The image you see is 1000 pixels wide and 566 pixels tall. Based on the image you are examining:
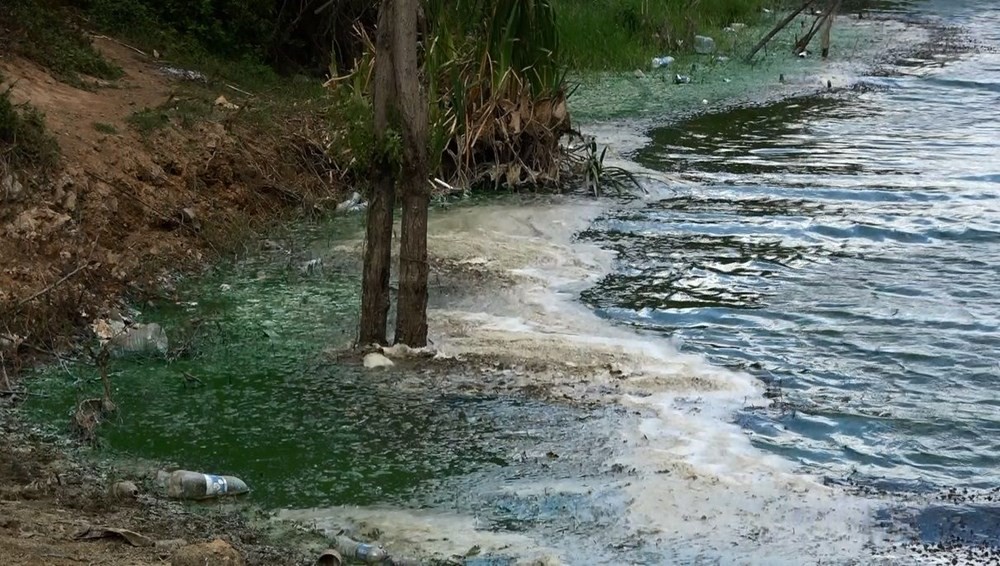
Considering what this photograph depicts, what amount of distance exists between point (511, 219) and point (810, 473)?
4683 millimetres

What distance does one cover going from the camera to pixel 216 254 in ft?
28.0

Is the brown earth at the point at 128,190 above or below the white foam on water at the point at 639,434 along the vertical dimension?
above

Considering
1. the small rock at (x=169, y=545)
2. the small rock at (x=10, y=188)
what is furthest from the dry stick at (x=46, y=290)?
the small rock at (x=169, y=545)

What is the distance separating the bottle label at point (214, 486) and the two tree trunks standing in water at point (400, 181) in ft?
5.48

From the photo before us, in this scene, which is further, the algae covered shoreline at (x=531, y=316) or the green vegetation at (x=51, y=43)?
the green vegetation at (x=51, y=43)

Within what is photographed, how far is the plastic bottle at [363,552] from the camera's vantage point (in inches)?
181

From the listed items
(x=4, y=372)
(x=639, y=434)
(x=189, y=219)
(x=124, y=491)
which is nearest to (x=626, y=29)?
(x=189, y=219)

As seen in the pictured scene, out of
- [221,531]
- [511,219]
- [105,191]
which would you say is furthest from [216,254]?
[221,531]

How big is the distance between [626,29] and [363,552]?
1371cm

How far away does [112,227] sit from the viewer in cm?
806

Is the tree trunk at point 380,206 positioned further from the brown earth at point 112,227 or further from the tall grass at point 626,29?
the tall grass at point 626,29

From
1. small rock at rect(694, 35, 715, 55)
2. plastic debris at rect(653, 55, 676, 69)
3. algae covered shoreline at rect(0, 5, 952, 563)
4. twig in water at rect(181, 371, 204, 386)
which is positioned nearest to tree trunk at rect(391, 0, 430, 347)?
algae covered shoreline at rect(0, 5, 952, 563)

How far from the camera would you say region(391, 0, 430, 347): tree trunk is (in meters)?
6.17

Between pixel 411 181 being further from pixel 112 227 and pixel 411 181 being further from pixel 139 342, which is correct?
pixel 112 227
